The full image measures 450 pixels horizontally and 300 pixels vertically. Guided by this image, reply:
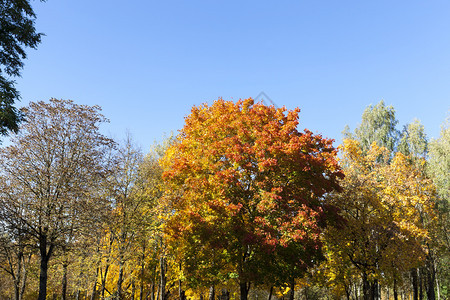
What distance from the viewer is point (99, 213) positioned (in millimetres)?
19391

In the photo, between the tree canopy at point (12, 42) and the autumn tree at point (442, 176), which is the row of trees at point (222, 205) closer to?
the tree canopy at point (12, 42)

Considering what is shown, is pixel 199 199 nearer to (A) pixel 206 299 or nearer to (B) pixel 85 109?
(B) pixel 85 109

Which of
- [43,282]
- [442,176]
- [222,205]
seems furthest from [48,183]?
[442,176]

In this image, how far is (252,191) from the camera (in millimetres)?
17766

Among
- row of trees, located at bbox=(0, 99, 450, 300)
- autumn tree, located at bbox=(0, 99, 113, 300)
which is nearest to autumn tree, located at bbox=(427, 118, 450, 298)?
row of trees, located at bbox=(0, 99, 450, 300)

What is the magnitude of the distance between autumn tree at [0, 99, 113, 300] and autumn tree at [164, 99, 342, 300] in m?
5.23

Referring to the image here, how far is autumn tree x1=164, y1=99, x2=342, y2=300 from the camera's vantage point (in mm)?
16500

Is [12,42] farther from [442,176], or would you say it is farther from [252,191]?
[442,176]

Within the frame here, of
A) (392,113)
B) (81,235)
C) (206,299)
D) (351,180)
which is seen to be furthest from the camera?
(392,113)

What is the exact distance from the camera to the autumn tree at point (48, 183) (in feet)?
60.5

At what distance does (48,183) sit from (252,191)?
11.9 m

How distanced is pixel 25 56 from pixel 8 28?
1.31 meters

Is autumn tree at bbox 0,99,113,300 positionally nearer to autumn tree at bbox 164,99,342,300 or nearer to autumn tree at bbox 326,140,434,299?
autumn tree at bbox 164,99,342,300

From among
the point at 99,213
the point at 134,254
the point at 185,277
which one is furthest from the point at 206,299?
the point at 99,213
